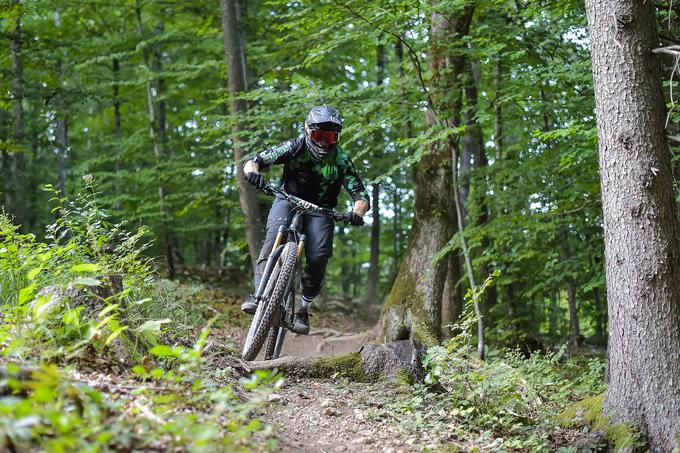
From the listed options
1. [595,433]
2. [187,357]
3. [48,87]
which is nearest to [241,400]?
[187,357]

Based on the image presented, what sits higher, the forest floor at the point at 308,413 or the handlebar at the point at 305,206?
the handlebar at the point at 305,206

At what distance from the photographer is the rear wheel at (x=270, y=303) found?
19.5 ft

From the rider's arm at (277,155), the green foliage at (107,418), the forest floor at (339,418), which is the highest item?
the rider's arm at (277,155)

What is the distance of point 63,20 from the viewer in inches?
661

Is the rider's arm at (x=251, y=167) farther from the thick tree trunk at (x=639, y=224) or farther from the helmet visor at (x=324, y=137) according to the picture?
the thick tree trunk at (x=639, y=224)

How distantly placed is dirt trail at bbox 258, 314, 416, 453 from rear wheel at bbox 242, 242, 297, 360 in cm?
54

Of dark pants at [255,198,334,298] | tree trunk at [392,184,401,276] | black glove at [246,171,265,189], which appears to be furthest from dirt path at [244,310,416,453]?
tree trunk at [392,184,401,276]

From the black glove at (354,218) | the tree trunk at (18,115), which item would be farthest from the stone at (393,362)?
the tree trunk at (18,115)

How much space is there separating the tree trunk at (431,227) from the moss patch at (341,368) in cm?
261

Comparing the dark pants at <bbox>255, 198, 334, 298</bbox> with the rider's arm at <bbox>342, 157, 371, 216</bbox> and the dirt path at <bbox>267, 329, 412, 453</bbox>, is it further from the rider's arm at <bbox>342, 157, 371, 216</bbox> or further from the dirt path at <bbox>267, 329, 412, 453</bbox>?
the dirt path at <bbox>267, 329, 412, 453</bbox>

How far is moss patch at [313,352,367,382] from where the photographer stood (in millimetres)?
5793

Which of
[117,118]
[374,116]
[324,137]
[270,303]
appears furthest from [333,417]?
[117,118]

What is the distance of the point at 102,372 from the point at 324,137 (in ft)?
11.1

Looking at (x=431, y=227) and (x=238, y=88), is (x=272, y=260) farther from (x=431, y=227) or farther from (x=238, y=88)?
(x=238, y=88)
